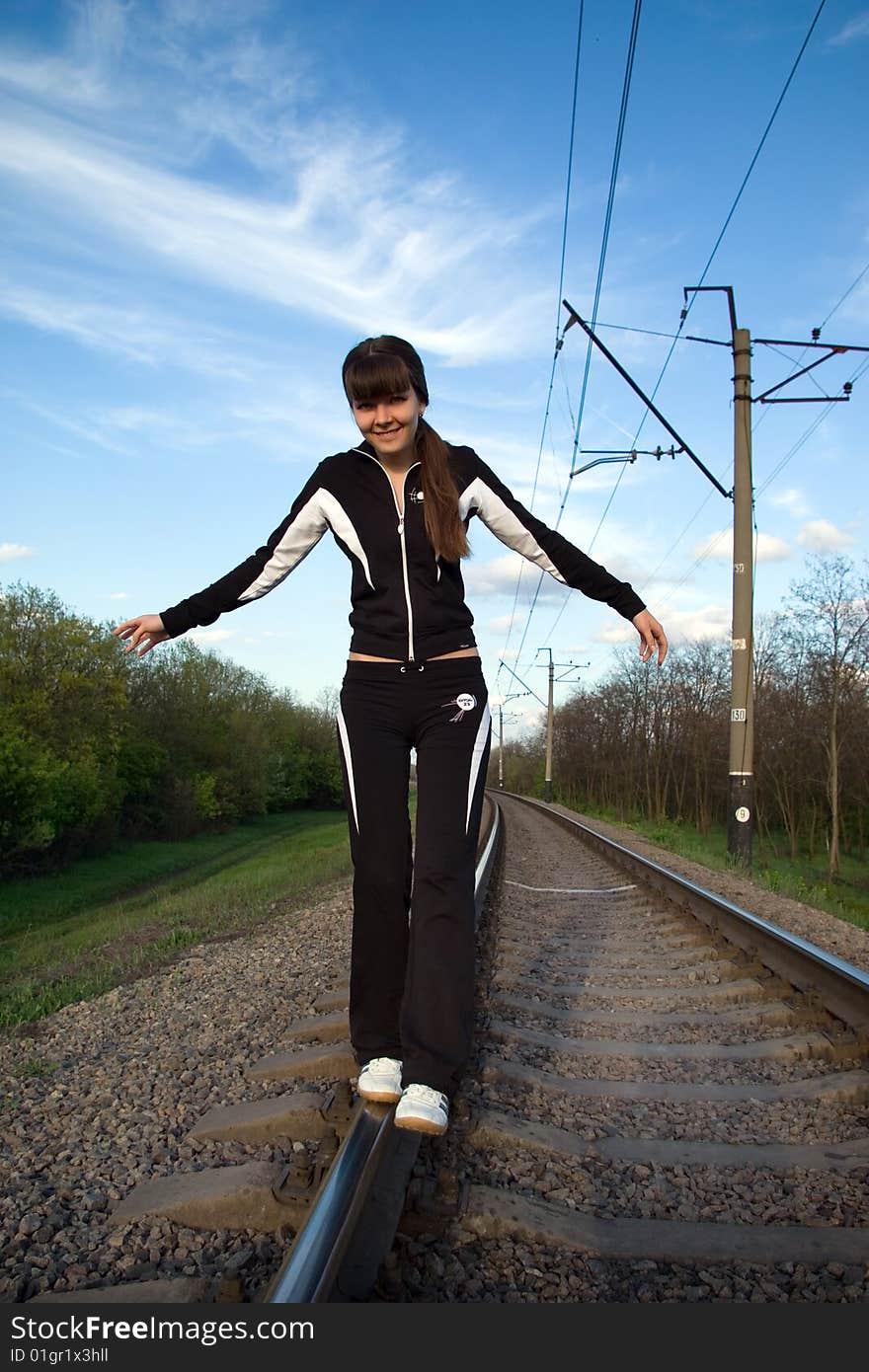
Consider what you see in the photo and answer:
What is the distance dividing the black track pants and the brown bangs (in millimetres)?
785

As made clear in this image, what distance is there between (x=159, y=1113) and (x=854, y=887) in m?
27.8

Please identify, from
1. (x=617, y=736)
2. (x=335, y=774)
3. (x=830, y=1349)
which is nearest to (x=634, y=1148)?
(x=830, y=1349)

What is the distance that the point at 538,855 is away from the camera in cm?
1244

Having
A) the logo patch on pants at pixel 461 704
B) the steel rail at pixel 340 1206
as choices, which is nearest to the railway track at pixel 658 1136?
the steel rail at pixel 340 1206

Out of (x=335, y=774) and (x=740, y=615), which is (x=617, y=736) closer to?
(x=335, y=774)

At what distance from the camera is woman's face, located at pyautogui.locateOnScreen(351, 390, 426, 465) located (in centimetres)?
269

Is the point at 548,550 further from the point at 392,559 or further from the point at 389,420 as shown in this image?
the point at 389,420

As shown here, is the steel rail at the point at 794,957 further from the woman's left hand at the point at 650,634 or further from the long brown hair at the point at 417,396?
the long brown hair at the point at 417,396

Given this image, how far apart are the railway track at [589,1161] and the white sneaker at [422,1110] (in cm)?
5

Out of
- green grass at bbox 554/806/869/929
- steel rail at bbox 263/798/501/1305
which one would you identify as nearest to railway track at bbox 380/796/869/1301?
steel rail at bbox 263/798/501/1305

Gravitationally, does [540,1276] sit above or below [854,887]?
above

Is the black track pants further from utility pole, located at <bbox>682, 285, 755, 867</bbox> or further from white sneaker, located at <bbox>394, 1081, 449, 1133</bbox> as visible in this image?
utility pole, located at <bbox>682, 285, 755, 867</bbox>

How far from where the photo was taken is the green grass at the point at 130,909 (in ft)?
18.7

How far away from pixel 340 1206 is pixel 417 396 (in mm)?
2110
